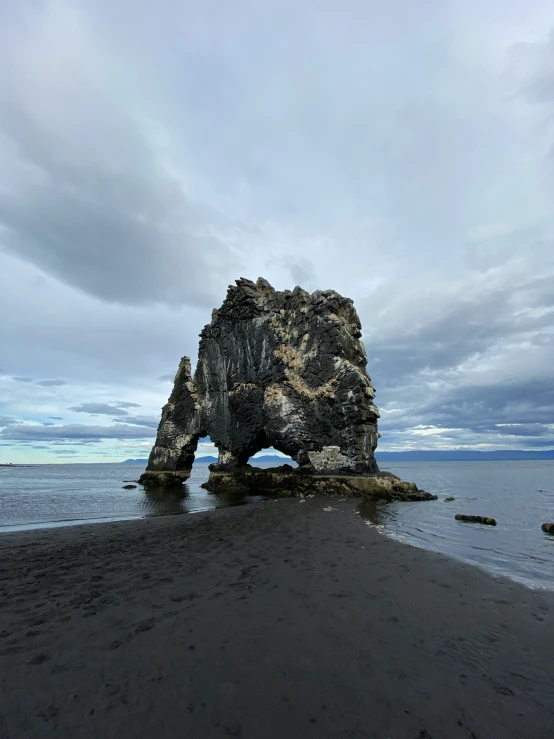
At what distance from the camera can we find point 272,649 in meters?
5.84

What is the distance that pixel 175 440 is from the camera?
53.3m

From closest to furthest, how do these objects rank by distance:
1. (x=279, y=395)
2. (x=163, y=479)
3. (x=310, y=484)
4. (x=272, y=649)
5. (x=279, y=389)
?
(x=272, y=649)
(x=310, y=484)
(x=279, y=395)
(x=279, y=389)
(x=163, y=479)

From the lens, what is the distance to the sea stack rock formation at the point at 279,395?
120ft

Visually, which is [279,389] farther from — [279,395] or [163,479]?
[163,479]

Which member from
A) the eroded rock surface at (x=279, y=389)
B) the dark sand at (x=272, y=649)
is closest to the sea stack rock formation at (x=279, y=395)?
the eroded rock surface at (x=279, y=389)

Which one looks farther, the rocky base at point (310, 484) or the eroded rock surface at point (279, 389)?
the eroded rock surface at point (279, 389)

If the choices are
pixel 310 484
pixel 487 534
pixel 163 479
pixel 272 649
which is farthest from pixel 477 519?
pixel 163 479

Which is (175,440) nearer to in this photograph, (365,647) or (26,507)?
(26,507)

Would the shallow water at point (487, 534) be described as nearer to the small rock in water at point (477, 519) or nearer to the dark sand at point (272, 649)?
the small rock in water at point (477, 519)

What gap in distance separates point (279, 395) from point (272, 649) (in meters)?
34.2

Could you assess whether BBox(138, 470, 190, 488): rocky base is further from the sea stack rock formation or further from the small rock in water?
the small rock in water

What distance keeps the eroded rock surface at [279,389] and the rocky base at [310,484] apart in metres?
1.67

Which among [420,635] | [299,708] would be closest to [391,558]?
[420,635]

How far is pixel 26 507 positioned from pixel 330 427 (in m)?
28.0
